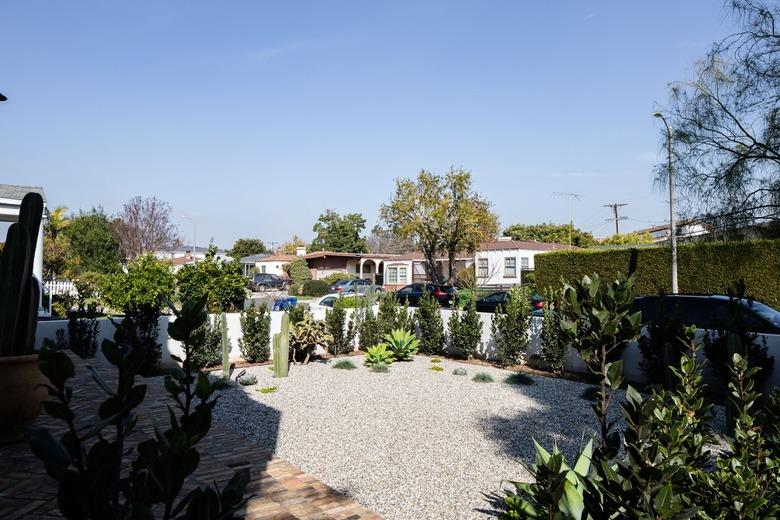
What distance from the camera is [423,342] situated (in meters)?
13.9

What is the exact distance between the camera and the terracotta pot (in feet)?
14.7

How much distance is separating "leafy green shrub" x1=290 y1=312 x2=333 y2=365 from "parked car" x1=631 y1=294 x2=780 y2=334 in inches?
266

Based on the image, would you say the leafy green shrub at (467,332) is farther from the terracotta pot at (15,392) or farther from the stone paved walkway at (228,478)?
the terracotta pot at (15,392)

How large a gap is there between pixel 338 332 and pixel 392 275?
35.3m

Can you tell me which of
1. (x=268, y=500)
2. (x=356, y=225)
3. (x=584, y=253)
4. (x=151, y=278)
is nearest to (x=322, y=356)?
(x=151, y=278)

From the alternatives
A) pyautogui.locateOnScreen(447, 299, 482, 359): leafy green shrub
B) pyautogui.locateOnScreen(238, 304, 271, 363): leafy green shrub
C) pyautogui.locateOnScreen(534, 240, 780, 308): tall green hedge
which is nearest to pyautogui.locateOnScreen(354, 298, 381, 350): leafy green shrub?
pyautogui.locateOnScreen(447, 299, 482, 359): leafy green shrub

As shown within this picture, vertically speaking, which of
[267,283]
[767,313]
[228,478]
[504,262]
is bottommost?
[228,478]

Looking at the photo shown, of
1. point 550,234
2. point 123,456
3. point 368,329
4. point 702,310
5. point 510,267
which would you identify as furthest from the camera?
A: point 550,234

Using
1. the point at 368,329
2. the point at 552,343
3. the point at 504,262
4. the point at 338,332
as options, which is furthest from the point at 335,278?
the point at 552,343

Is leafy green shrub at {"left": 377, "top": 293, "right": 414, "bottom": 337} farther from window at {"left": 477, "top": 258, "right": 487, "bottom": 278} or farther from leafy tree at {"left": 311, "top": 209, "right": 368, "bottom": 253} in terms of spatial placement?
leafy tree at {"left": 311, "top": 209, "right": 368, "bottom": 253}

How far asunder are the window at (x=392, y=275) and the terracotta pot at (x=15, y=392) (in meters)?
44.1

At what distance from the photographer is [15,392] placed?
451 centimetres

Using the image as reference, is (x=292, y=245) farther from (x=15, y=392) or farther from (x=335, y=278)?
(x=15, y=392)

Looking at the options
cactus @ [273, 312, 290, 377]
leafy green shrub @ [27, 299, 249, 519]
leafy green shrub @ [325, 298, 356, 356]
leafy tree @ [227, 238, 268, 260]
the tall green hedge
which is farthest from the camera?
leafy tree @ [227, 238, 268, 260]
